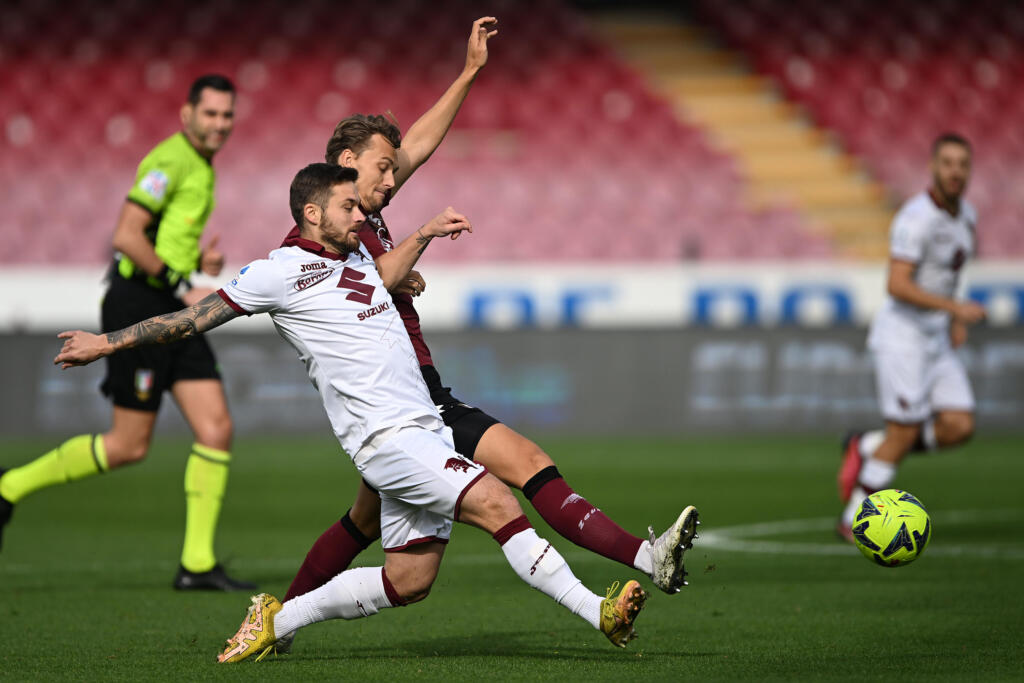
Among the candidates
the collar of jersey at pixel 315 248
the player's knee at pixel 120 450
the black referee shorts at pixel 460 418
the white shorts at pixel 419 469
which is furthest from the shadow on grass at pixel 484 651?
the player's knee at pixel 120 450

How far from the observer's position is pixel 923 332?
8.31 metres

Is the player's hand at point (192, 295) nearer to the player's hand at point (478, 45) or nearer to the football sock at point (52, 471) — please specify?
the football sock at point (52, 471)

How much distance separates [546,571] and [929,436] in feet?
15.0

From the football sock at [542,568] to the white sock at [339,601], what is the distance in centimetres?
52

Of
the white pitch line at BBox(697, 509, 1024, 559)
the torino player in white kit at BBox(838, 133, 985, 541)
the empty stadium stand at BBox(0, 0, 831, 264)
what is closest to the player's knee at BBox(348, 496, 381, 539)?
the white pitch line at BBox(697, 509, 1024, 559)

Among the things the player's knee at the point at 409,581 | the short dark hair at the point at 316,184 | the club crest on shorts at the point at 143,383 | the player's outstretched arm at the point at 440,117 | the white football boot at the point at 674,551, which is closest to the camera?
the white football boot at the point at 674,551

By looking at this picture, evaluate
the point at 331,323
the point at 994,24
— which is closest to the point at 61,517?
the point at 331,323

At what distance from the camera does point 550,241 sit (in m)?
17.0

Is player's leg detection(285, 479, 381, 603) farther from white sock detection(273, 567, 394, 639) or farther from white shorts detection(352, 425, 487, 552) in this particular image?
white shorts detection(352, 425, 487, 552)

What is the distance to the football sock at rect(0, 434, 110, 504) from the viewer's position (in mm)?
6691

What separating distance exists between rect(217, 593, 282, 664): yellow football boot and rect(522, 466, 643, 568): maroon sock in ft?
3.13

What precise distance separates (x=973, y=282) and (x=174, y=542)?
30.3 feet

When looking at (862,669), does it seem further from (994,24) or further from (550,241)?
(994,24)

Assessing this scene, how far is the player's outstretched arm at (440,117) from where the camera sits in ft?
17.9
